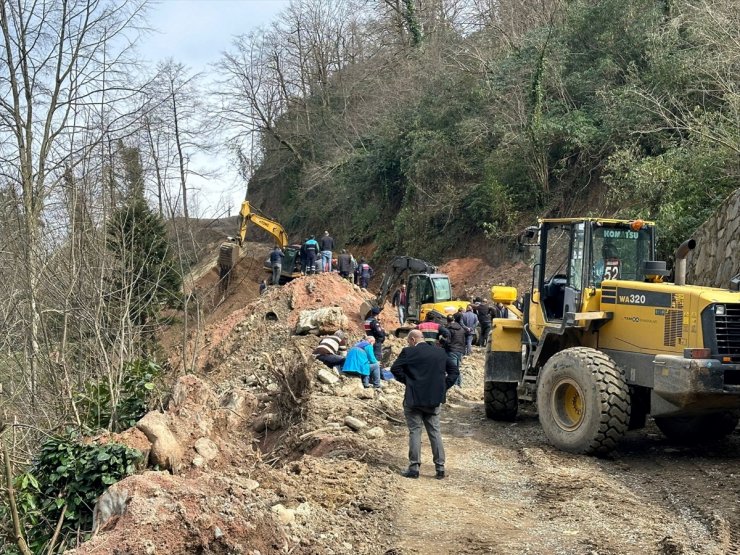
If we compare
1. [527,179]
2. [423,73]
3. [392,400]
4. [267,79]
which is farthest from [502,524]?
[267,79]

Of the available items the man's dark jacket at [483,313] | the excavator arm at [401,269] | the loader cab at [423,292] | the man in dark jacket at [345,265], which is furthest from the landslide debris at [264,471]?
the man in dark jacket at [345,265]

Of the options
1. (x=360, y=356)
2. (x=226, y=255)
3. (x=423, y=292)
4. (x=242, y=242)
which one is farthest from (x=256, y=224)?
(x=360, y=356)

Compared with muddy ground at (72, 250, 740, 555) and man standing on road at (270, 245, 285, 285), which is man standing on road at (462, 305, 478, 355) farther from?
man standing on road at (270, 245, 285, 285)

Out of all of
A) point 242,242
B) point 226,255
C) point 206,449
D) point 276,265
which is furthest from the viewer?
point 226,255

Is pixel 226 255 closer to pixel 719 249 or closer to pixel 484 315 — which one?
pixel 484 315

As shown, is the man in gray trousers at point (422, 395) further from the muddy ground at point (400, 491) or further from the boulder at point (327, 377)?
the boulder at point (327, 377)

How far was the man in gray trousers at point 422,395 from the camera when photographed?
9.17 metres

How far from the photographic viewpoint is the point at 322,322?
889 inches

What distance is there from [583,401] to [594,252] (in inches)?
86.8

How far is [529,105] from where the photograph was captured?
3036 centimetres

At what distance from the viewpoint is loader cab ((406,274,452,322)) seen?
25.4 metres

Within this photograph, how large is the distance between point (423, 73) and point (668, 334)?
2947 cm

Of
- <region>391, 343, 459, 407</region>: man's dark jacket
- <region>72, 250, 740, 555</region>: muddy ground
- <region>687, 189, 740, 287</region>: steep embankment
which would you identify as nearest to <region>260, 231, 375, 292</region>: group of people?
<region>687, 189, 740, 287</region>: steep embankment

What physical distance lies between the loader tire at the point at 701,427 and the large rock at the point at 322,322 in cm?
1236
